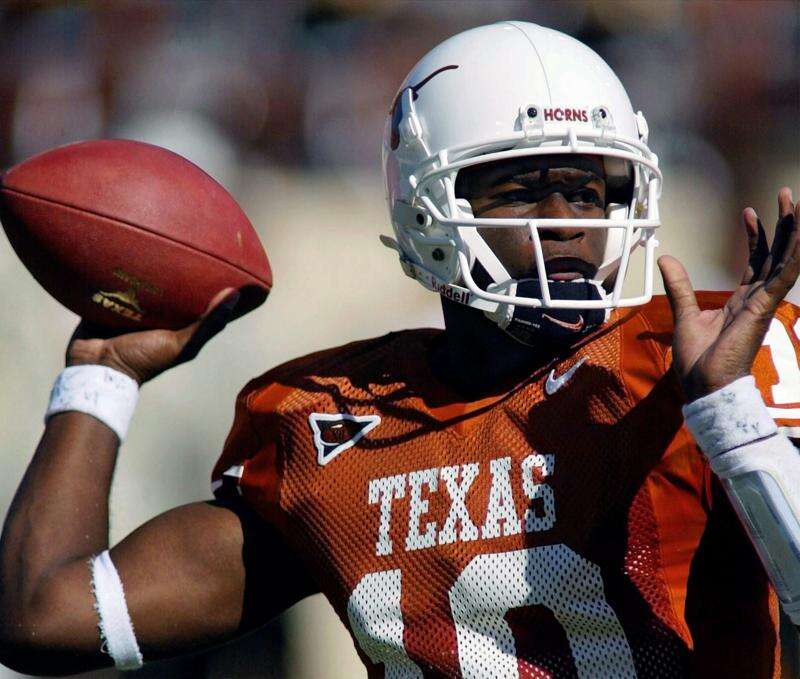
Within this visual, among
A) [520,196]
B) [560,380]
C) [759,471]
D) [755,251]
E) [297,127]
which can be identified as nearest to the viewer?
[759,471]

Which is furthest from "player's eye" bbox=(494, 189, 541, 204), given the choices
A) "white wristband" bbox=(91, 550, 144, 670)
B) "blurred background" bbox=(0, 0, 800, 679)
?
"blurred background" bbox=(0, 0, 800, 679)

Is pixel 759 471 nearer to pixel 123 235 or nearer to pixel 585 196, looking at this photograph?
pixel 585 196

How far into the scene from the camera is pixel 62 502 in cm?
204

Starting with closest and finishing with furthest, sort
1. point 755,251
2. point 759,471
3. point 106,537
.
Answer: point 759,471, point 755,251, point 106,537

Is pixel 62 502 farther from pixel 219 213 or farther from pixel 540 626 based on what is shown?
pixel 540 626

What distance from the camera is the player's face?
6.35 feet

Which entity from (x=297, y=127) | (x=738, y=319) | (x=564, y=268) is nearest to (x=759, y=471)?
(x=738, y=319)

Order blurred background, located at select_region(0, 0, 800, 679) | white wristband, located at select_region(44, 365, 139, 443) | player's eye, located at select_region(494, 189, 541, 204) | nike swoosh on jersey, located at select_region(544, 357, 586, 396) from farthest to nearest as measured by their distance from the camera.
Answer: blurred background, located at select_region(0, 0, 800, 679)
white wristband, located at select_region(44, 365, 139, 443)
player's eye, located at select_region(494, 189, 541, 204)
nike swoosh on jersey, located at select_region(544, 357, 586, 396)

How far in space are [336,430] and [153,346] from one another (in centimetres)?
36

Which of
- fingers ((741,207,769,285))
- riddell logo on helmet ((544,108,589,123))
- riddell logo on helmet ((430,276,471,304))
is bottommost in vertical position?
riddell logo on helmet ((430,276,471,304))

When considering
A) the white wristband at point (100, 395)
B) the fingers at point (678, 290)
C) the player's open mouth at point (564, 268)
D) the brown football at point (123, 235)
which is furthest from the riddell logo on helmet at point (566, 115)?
the white wristband at point (100, 395)

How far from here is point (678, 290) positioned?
1.67 m

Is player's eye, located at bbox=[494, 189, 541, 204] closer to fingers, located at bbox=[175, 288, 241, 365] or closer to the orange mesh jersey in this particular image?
the orange mesh jersey

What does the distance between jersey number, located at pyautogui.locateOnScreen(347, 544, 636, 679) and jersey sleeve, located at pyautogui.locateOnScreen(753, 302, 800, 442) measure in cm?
34
